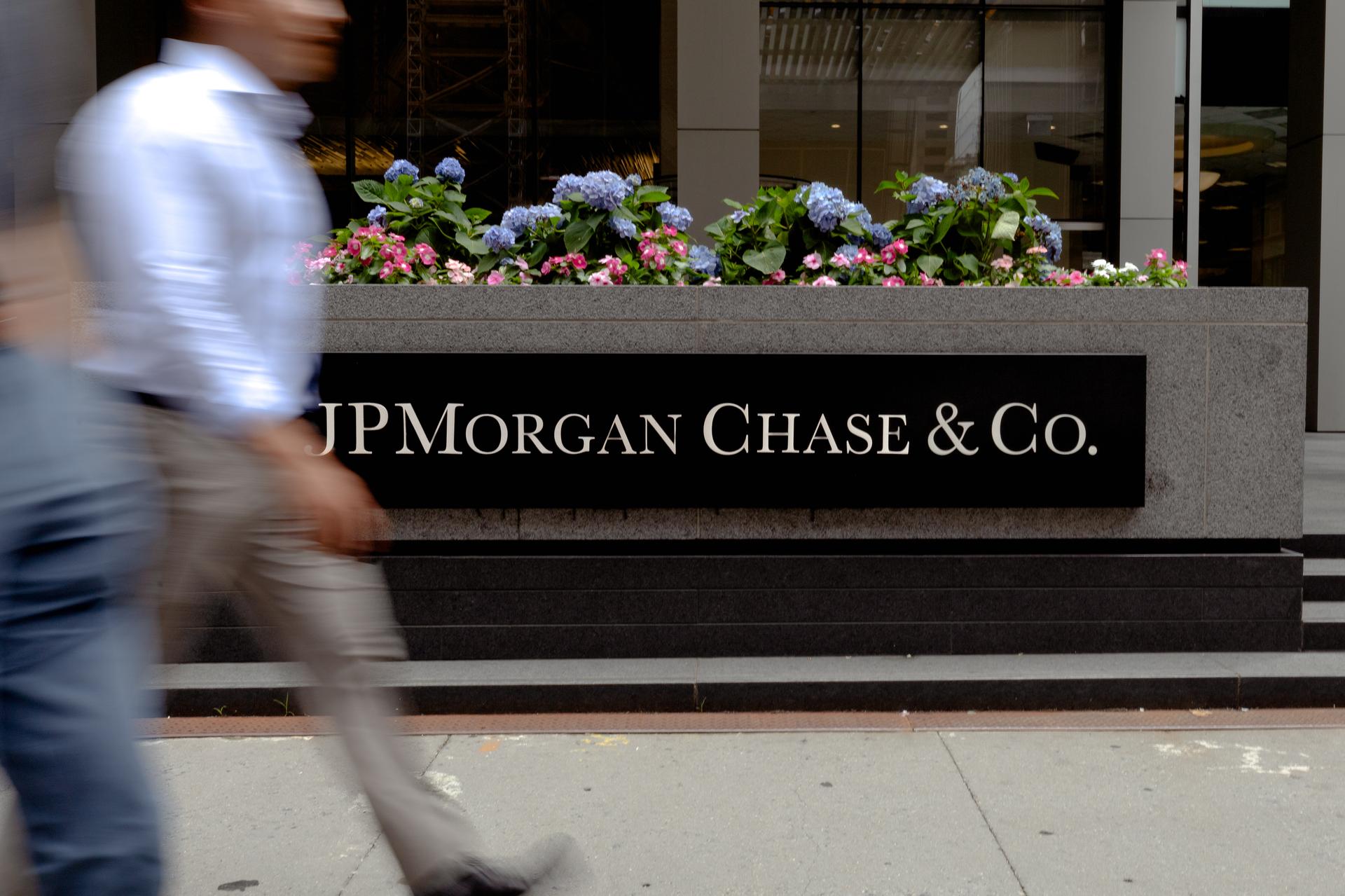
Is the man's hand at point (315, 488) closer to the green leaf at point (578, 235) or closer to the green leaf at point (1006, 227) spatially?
the green leaf at point (578, 235)

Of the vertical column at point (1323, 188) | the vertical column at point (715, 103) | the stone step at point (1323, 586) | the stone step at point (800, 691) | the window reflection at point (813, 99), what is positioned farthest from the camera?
the vertical column at point (1323, 188)

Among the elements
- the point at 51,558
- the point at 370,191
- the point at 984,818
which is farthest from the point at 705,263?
the point at 51,558

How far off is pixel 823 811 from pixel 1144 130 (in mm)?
12168

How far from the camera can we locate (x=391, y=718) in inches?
86.4

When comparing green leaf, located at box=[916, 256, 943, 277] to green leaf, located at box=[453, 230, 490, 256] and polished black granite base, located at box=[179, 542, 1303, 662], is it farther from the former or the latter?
green leaf, located at box=[453, 230, 490, 256]

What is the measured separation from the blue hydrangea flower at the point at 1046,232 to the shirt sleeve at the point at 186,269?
14.1 feet

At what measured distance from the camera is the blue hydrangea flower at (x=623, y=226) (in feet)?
17.1

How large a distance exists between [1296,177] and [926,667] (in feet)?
41.8

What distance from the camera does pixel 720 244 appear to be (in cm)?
534

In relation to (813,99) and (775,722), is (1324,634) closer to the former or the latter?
(775,722)

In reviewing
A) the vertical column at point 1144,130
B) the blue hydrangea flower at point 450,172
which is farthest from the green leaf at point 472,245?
the vertical column at point 1144,130

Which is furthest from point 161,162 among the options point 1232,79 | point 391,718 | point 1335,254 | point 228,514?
point 1232,79

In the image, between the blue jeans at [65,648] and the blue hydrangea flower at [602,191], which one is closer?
the blue jeans at [65,648]

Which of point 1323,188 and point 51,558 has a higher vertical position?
point 1323,188
